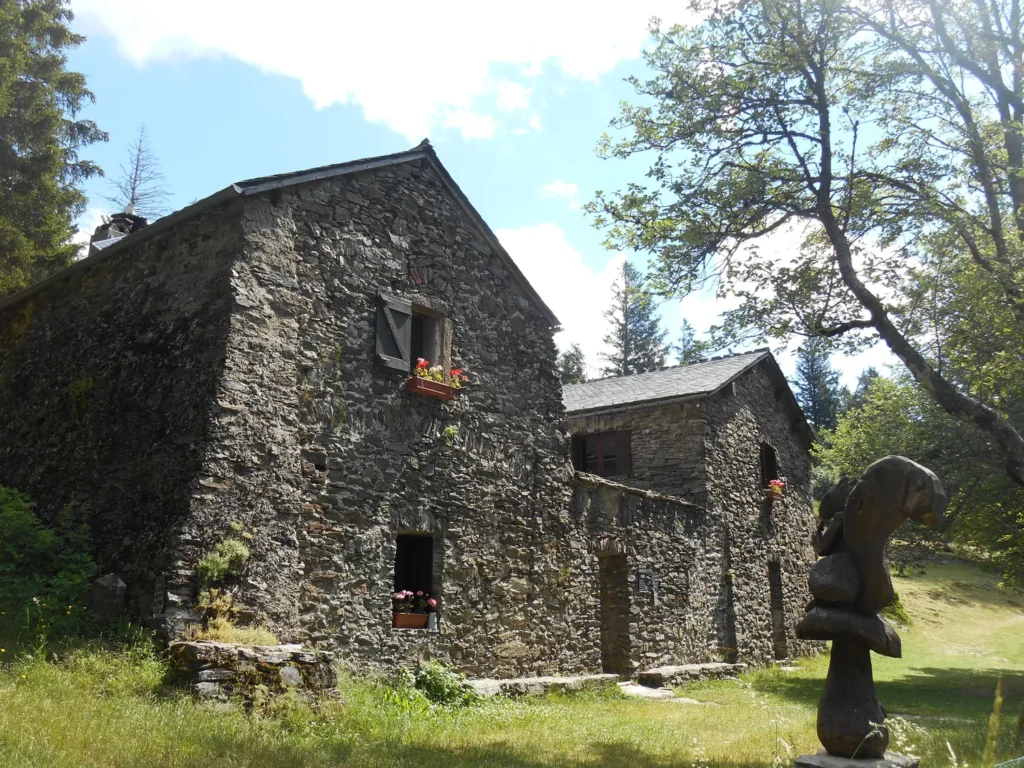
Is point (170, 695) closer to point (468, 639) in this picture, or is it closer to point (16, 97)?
point (468, 639)

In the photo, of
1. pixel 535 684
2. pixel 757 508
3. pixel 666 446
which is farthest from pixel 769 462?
pixel 535 684

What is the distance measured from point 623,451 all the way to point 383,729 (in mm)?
10945

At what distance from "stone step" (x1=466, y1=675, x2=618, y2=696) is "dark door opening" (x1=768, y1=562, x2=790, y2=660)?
305 inches

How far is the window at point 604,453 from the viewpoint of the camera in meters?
17.3

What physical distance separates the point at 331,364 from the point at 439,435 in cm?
182

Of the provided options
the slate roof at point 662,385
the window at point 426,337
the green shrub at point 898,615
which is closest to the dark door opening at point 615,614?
the slate roof at point 662,385

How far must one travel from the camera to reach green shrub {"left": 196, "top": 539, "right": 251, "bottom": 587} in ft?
25.6

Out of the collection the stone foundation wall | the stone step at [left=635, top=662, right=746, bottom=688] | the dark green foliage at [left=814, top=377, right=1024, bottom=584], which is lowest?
the stone step at [left=635, top=662, right=746, bottom=688]

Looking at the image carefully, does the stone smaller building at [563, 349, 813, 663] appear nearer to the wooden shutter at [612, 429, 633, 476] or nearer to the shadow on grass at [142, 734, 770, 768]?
the wooden shutter at [612, 429, 633, 476]

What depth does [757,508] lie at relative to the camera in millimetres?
18422

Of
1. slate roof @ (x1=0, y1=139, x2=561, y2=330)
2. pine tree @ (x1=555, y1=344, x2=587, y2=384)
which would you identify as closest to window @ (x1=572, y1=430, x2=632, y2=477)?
slate roof @ (x1=0, y1=139, x2=561, y2=330)

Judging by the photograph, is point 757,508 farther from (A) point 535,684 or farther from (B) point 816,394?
(B) point 816,394

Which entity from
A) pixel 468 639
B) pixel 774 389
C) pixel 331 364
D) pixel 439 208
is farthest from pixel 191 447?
pixel 774 389

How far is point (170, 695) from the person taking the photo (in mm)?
6594
